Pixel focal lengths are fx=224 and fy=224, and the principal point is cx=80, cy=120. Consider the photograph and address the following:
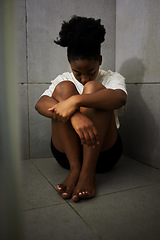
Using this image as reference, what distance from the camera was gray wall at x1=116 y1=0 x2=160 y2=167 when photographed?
1.41m

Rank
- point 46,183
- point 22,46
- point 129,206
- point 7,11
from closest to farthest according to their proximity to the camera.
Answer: point 7,11 < point 129,206 < point 46,183 < point 22,46

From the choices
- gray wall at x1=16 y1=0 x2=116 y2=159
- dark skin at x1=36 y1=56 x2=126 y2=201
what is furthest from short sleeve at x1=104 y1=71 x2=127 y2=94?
gray wall at x1=16 y1=0 x2=116 y2=159

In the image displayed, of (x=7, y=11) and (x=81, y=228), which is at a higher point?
(x=7, y=11)

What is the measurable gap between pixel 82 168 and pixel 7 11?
2.95ft

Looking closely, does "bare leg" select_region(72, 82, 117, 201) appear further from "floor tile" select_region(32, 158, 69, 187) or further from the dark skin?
"floor tile" select_region(32, 158, 69, 187)

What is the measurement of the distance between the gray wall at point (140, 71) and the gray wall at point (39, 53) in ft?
0.78

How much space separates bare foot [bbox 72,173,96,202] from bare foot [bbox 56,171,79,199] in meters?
0.03

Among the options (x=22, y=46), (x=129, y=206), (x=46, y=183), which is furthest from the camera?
(x=22, y=46)

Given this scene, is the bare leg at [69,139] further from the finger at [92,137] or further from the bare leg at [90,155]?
the finger at [92,137]

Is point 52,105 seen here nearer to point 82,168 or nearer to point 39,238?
point 82,168

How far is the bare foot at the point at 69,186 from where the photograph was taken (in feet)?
3.40

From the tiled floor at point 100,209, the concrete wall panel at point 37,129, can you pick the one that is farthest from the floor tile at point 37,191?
the concrete wall panel at point 37,129

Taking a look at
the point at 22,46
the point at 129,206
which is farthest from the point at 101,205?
the point at 22,46

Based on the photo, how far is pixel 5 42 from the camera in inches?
11.9
